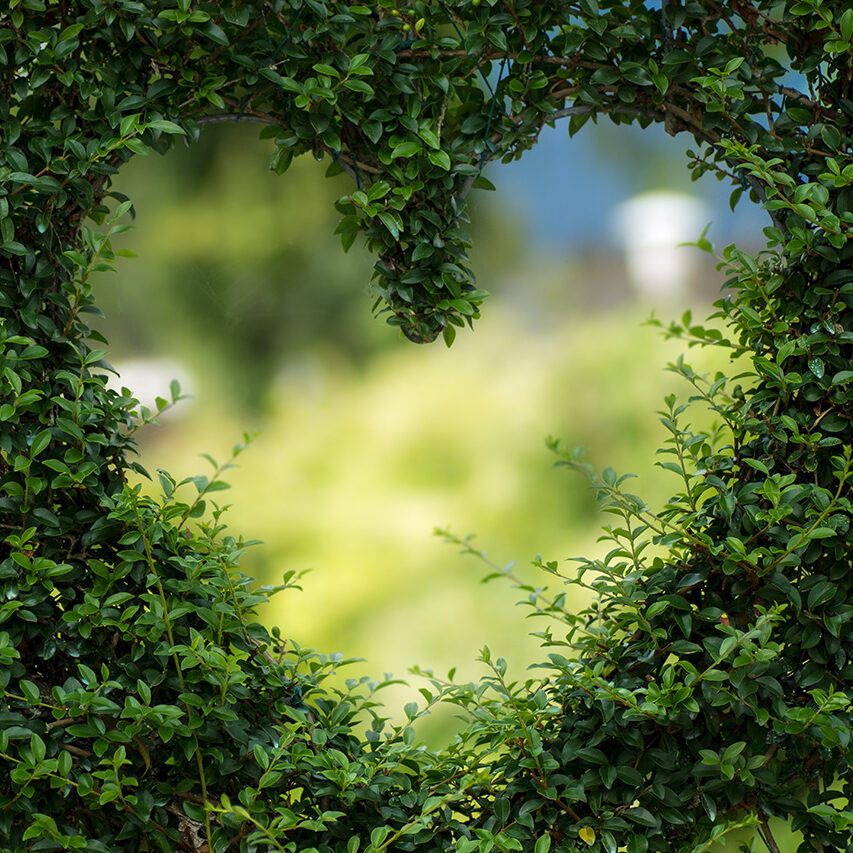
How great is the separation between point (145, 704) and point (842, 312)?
1087mm

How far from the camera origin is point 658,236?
2.70m

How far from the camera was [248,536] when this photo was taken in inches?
113

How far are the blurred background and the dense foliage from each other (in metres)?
1.40

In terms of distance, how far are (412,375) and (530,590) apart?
175 cm

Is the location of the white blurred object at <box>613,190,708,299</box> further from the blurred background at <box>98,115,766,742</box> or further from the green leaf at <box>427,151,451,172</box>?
the green leaf at <box>427,151,451,172</box>

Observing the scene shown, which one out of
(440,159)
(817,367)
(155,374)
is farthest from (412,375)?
(817,367)

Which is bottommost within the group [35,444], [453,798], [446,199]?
[453,798]

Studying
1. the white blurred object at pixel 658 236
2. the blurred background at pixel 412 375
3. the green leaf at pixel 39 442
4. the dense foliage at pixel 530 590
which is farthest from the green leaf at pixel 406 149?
the white blurred object at pixel 658 236

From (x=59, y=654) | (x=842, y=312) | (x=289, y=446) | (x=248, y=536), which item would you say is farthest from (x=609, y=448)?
(x=59, y=654)

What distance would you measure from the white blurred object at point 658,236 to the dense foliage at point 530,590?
1.51 m

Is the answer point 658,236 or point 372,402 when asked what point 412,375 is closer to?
point 372,402

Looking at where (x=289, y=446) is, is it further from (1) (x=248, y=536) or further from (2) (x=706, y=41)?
(2) (x=706, y=41)

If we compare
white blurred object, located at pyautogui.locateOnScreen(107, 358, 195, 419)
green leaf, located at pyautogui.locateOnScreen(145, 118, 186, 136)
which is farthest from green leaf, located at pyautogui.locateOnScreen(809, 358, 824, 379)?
white blurred object, located at pyautogui.locateOnScreen(107, 358, 195, 419)

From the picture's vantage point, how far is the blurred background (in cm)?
267
